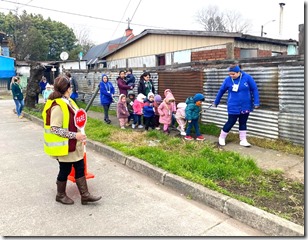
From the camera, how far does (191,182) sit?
4.08m

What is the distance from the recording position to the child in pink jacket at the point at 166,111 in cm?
718

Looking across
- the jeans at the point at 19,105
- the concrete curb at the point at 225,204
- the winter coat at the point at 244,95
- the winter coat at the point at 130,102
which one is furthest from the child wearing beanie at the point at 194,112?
the jeans at the point at 19,105

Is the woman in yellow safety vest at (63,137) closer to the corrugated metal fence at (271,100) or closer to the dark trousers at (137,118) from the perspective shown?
the corrugated metal fence at (271,100)

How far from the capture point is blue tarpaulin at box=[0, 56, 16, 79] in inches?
1055

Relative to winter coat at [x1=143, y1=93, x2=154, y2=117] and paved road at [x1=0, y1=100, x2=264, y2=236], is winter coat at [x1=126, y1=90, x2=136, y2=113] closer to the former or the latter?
winter coat at [x1=143, y1=93, x2=154, y2=117]

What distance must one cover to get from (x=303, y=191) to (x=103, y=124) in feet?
19.8

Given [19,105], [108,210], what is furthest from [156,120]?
[19,105]

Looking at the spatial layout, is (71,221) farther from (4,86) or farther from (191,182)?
(4,86)

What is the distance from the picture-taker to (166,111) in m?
7.20

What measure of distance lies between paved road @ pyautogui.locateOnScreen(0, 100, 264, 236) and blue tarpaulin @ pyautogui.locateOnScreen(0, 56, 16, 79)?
81.3 ft

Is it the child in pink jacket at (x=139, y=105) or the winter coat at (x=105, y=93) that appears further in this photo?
the winter coat at (x=105, y=93)

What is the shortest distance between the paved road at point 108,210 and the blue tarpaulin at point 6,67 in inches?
975

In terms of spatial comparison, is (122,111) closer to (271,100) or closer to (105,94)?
(105,94)

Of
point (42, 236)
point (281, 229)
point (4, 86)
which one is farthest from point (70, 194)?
point (4, 86)
